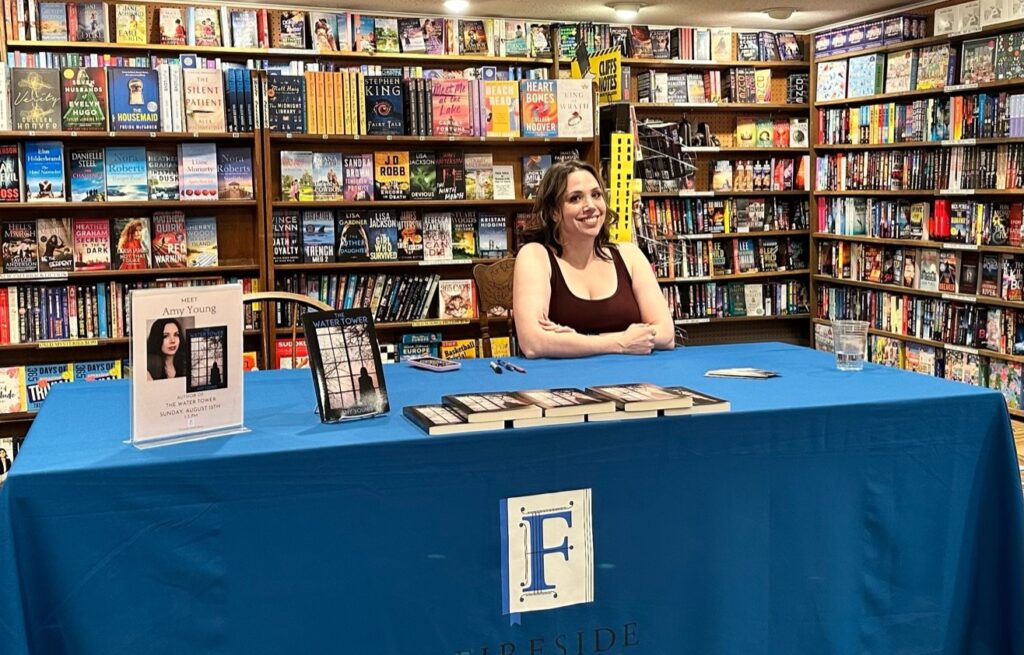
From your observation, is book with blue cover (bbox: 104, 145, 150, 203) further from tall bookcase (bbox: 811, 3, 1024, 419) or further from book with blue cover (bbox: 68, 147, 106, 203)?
tall bookcase (bbox: 811, 3, 1024, 419)

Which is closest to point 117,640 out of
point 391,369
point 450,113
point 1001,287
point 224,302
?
point 224,302

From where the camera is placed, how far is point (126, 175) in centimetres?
475

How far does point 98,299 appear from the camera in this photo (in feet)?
15.9

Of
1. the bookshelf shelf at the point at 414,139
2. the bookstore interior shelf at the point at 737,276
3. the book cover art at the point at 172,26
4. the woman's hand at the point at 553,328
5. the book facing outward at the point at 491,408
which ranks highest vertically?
the book cover art at the point at 172,26

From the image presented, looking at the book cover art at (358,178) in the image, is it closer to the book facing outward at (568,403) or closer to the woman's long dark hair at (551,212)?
the woman's long dark hair at (551,212)

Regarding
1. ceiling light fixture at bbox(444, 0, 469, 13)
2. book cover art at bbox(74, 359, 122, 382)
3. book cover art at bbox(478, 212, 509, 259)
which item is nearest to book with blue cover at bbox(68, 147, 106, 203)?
book cover art at bbox(74, 359, 122, 382)

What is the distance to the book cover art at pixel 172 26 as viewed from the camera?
636 centimetres

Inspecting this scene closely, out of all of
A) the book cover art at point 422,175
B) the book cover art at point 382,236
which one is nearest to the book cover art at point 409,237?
the book cover art at point 382,236

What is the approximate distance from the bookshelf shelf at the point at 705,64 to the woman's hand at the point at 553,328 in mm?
4532

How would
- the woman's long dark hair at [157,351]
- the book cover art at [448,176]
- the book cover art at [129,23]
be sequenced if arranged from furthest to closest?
the book cover art at [129,23], the book cover art at [448,176], the woman's long dark hair at [157,351]

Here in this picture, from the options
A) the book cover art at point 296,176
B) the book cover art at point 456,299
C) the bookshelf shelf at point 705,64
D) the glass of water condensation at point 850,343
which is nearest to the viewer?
the glass of water condensation at point 850,343

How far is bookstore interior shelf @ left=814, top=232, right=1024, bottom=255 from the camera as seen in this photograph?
5.77 metres

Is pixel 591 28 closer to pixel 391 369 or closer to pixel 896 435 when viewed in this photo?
pixel 391 369

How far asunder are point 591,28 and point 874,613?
537cm
